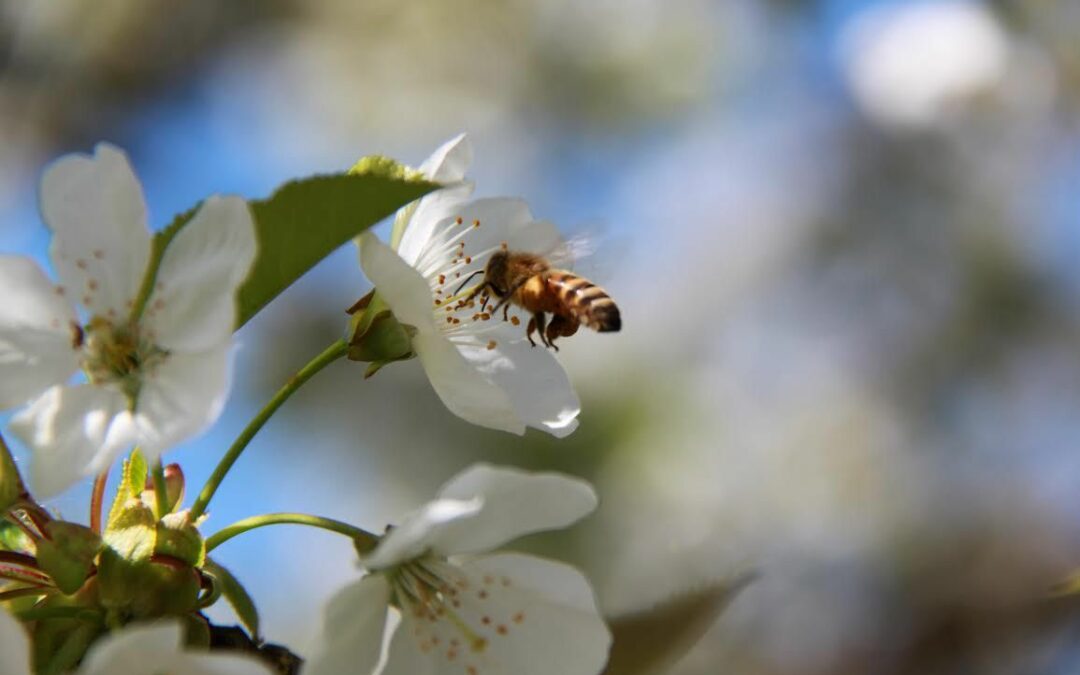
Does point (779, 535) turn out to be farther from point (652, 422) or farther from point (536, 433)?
point (536, 433)

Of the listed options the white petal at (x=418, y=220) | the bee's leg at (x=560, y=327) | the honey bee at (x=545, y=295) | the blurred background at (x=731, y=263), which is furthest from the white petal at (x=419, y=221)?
the blurred background at (x=731, y=263)

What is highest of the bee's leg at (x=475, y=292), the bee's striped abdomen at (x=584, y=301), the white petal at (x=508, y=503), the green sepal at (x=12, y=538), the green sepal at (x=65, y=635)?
the bee's striped abdomen at (x=584, y=301)

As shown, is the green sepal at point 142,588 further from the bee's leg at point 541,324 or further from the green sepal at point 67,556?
the bee's leg at point 541,324

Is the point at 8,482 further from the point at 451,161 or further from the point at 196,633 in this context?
the point at 451,161

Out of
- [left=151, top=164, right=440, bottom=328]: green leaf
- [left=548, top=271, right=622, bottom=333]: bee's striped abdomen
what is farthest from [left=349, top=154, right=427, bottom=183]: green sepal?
[left=548, top=271, right=622, bottom=333]: bee's striped abdomen

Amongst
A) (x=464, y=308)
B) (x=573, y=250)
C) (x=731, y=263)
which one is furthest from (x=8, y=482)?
(x=731, y=263)
